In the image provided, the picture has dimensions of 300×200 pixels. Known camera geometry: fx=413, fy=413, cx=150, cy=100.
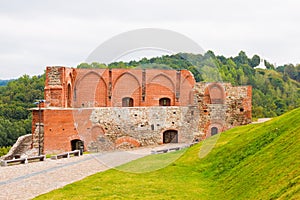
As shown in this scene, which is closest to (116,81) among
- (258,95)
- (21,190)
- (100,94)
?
(100,94)

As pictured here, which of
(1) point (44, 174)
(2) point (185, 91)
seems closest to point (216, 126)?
(2) point (185, 91)

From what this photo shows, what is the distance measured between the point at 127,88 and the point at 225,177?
18155mm

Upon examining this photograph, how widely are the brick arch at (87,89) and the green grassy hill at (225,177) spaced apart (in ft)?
45.0

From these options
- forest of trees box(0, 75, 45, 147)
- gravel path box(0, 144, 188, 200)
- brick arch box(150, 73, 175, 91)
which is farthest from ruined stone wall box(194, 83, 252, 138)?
forest of trees box(0, 75, 45, 147)

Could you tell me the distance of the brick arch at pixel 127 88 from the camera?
88.6ft

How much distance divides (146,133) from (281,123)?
11.6m

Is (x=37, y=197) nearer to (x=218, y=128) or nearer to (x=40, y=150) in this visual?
(x=40, y=150)

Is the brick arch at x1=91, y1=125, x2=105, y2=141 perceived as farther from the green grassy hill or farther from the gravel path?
the green grassy hill

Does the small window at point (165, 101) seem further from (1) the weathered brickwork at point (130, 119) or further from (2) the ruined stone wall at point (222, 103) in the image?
(2) the ruined stone wall at point (222, 103)

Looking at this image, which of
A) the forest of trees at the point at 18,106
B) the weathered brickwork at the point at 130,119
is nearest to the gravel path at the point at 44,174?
the weathered brickwork at the point at 130,119

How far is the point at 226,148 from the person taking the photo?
39.3 ft

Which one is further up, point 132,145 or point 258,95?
point 258,95

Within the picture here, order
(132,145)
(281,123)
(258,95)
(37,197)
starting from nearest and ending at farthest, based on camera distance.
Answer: (37,197) < (281,123) < (132,145) < (258,95)

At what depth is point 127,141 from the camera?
2114 cm
